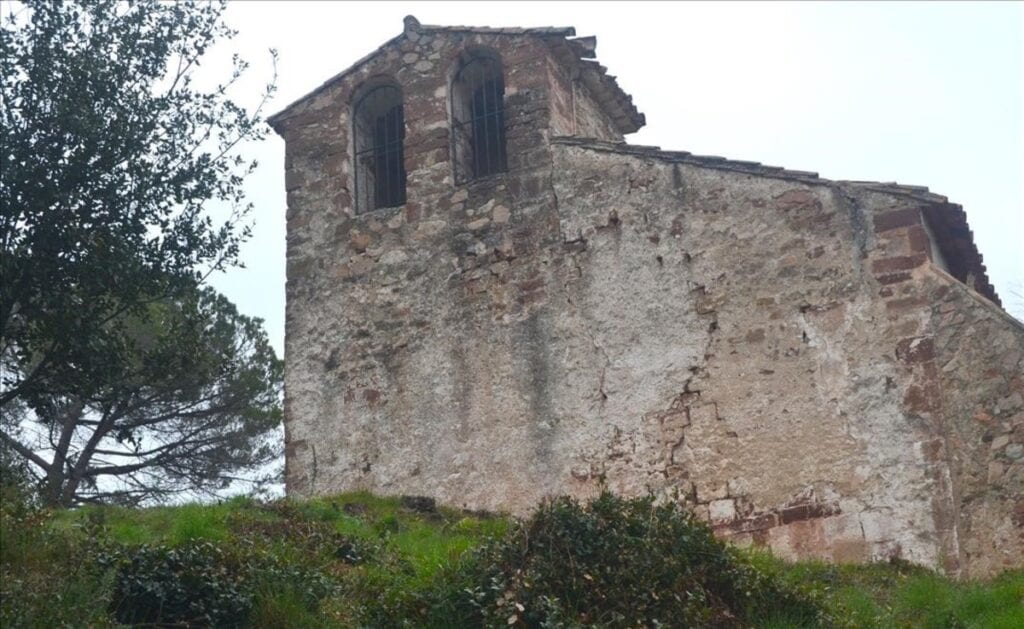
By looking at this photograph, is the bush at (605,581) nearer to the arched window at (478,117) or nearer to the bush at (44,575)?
the bush at (44,575)

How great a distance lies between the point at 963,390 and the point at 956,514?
112 cm

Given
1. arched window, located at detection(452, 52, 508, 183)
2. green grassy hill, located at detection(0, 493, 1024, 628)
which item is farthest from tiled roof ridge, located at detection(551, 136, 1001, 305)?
green grassy hill, located at detection(0, 493, 1024, 628)

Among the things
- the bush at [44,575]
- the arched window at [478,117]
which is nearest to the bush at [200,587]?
the bush at [44,575]

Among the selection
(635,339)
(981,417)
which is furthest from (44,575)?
(981,417)

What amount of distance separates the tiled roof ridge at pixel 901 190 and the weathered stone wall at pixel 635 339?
0.04m

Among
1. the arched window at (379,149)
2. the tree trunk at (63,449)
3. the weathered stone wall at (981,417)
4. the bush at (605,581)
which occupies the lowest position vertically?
the bush at (605,581)

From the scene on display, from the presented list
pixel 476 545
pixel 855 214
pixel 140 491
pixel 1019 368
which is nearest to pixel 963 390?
pixel 1019 368

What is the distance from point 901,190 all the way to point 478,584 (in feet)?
20.0

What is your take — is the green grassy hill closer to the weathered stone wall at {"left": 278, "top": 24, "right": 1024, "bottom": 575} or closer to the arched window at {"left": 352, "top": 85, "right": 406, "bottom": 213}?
the weathered stone wall at {"left": 278, "top": 24, "right": 1024, "bottom": 575}

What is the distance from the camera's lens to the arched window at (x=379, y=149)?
16.7m

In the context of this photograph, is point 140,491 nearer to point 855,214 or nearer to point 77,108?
point 77,108

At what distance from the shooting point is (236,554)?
10.4 meters

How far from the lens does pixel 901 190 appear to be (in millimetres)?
13461

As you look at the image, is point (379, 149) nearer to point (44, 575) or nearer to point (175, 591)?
point (175, 591)
